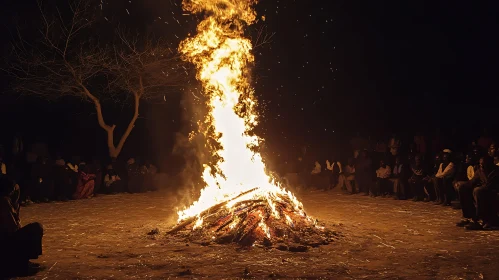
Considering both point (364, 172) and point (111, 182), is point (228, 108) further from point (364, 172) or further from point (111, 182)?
A: point (111, 182)

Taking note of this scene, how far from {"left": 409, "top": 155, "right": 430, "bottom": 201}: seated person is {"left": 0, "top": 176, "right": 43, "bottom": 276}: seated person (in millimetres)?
10715

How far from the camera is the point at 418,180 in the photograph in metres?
14.1

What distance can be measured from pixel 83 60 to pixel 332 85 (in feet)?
36.5

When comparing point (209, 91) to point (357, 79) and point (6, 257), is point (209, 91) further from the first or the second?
point (357, 79)

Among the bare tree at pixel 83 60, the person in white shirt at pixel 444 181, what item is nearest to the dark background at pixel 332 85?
the bare tree at pixel 83 60

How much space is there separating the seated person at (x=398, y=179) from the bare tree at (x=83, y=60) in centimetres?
948

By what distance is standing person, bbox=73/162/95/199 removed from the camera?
15.7 meters

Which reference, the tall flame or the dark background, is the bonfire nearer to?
the tall flame

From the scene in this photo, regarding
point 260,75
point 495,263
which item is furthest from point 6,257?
point 260,75

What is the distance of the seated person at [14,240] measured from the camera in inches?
263

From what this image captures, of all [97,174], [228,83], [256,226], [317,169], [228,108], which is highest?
[228,83]

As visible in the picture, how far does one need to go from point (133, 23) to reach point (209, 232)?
13676 mm

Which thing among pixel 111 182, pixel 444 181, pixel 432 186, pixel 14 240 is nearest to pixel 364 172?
pixel 432 186

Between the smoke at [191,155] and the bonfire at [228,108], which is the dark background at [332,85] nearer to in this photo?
the smoke at [191,155]
